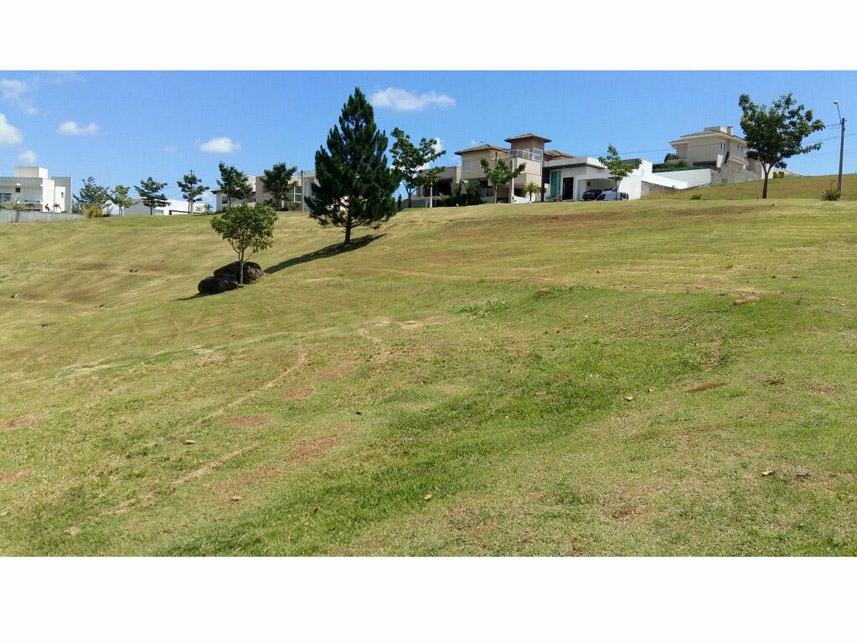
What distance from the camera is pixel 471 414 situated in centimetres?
1155

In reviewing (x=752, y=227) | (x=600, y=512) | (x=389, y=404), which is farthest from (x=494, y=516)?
(x=752, y=227)

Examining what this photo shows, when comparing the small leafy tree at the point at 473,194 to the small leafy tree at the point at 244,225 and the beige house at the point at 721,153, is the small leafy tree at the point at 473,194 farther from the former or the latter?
the small leafy tree at the point at 244,225

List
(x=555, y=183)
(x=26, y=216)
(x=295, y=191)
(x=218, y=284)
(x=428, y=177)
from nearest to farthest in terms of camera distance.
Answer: (x=218, y=284) → (x=555, y=183) → (x=428, y=177) → (x=26, y=216) → (x=295, y=191)

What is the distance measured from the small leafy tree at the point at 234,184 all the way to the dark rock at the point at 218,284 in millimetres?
58401

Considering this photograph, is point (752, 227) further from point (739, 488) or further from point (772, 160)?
point (739, 488)

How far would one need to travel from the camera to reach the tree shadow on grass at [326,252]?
39.5 m

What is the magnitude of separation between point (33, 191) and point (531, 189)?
99.8 m

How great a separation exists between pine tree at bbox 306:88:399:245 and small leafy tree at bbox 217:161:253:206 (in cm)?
4855

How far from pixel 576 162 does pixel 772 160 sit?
93.1 feet

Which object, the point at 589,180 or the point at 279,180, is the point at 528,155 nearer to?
the point at 589,180

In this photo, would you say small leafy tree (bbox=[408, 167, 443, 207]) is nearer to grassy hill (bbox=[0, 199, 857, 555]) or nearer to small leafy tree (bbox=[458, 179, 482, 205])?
small leafy tree (bbox=[458, 179, 482, 205])

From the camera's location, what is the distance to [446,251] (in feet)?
120

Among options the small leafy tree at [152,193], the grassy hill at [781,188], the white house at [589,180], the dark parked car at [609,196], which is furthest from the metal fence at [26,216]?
the grassy hill at [781,188]

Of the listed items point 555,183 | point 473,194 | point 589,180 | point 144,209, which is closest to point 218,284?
point 473,194
